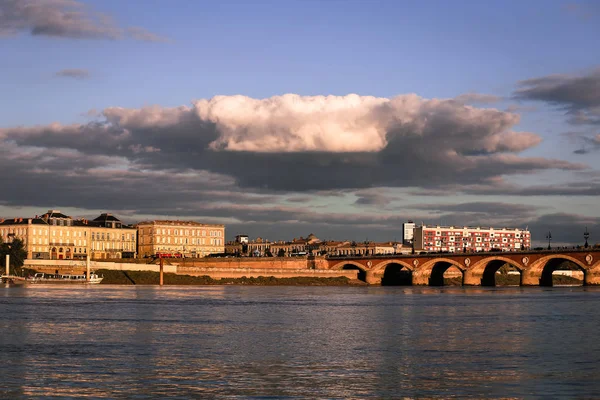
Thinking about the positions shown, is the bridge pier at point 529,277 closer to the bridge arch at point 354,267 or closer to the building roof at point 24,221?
the bridge arch at point 354,267

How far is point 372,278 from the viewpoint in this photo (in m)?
161

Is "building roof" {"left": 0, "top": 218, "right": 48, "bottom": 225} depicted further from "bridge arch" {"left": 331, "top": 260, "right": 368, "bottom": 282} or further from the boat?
"bridge arch" {"left": 331, "top": 260, "right": 368, "bottom": 282}

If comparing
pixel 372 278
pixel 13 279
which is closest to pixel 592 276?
pixel 372 278

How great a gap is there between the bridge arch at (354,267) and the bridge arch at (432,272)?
36.4ft

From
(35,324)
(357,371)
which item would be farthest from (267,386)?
(35,324)

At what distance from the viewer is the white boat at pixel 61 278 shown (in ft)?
454

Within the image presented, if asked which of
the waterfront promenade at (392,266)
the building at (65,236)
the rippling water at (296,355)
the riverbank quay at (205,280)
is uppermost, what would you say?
the building at (65,236)

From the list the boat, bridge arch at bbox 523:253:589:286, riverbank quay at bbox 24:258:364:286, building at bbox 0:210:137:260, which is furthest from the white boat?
bridge arch at bbox 523:253:589:286

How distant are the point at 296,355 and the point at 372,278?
12506 centimetres

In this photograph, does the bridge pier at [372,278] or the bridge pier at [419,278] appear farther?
the bridge pier at [372,278]

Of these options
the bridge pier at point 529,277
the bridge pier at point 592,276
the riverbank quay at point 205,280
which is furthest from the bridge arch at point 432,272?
the bridge pier at point 592,276

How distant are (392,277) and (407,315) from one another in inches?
4086

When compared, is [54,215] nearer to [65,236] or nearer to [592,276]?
[65,236]

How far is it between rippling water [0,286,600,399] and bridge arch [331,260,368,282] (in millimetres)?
98503
